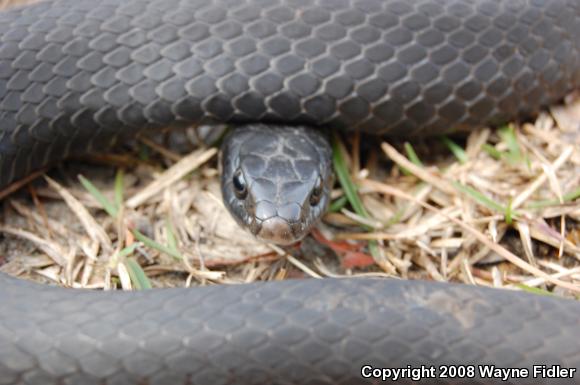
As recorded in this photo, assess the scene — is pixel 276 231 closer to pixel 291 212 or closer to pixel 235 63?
pixel 291 212

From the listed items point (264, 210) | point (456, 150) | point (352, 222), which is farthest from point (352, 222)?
point (456, 150)

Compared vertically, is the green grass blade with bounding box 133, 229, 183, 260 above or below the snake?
below

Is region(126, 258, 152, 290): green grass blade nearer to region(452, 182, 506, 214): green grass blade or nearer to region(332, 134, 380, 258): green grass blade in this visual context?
region(332, 134, 380, 258): green grass blade

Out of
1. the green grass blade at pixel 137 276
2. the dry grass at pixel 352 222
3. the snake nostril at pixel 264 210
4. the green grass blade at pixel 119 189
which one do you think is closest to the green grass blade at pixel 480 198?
the dry grass at pixel 352 222

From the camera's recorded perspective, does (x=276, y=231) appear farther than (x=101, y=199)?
No

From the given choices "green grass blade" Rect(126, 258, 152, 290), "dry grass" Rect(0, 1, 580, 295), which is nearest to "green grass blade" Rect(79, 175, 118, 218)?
"dry grass" Rect(0, 1, 580, 295)
